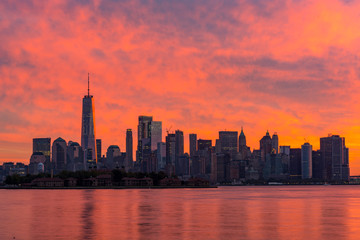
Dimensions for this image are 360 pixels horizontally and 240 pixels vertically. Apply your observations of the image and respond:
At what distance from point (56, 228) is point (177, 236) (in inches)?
696

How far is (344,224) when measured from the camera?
77188 mm

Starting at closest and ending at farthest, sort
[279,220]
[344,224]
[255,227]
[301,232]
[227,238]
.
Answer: [227,238] → [301,232] → [255,227] → [344,224] → [279,220]

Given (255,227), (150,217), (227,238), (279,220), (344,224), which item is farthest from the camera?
(150,217)

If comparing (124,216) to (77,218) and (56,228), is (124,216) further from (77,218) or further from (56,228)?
(56,228)

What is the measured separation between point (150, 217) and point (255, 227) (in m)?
22.2

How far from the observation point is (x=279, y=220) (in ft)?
271

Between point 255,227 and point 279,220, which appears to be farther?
point 279,220

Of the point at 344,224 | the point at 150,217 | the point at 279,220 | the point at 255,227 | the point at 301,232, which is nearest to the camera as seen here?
the point at 301,232

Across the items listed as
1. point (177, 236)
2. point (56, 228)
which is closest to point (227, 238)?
point (177, 236)

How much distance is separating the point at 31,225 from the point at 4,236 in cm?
1336

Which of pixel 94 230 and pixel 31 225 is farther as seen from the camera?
pixel 31 225

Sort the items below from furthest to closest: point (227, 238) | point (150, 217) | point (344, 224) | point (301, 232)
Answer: point (150, 217), point (344, 224), point (301, 232), point (227, 238)

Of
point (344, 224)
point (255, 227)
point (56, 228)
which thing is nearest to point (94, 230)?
point (56, 228)

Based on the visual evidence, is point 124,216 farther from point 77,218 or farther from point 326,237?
point 326,237
